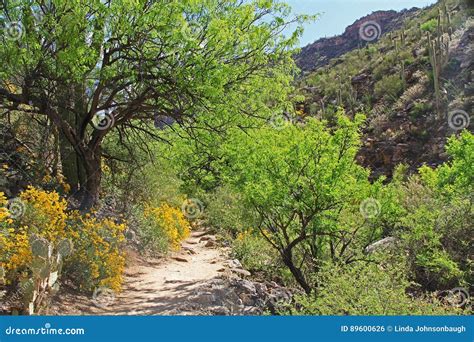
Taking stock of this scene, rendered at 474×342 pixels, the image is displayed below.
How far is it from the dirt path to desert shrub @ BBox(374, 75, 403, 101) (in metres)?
20.8

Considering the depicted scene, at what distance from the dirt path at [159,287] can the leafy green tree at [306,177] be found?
1.96 m

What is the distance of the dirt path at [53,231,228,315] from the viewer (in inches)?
279

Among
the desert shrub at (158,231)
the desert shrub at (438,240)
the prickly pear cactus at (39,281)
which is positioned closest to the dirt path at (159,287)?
the desert shrub at (158,231)

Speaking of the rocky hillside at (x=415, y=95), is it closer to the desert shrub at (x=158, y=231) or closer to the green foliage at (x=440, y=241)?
the green foliage at (x=440, y=241)

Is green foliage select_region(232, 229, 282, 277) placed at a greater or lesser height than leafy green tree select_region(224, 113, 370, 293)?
lesser

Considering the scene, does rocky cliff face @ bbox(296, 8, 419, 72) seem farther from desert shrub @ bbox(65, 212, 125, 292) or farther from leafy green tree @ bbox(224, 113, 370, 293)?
desert shrub @ bbox(65, 212, 125, 292)

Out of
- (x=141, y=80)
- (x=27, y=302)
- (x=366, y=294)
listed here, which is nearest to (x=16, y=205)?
(x=27, y=302)

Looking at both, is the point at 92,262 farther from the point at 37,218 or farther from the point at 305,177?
the point at 305,177

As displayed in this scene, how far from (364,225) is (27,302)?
19.7 feet

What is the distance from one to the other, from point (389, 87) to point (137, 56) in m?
25.2

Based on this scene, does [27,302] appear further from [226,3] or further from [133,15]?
[226,3]

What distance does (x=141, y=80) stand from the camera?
29.7 ft

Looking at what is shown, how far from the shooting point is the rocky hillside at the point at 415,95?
24.5 m

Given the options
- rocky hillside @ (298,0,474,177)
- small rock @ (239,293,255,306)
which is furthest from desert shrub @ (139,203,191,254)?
rocky hillside @ (298,0,474,177)
